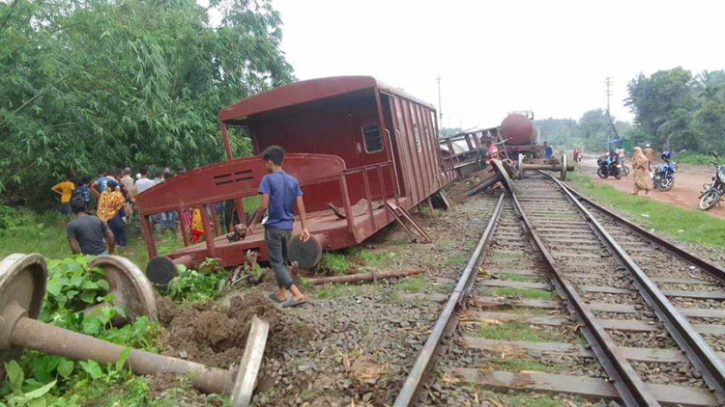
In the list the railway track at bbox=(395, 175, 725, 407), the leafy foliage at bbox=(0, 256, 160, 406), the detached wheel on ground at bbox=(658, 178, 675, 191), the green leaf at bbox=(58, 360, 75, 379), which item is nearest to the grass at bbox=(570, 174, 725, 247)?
the railway track at bbox=(395, 175, 725, 407)

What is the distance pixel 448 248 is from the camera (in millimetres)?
7656

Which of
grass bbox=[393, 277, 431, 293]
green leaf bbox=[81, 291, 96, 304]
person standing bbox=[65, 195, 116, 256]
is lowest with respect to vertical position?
grass bbox=[393, 277, 431, 293]

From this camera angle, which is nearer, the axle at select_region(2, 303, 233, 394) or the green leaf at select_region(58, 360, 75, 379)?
the axle at select_region(2, 303, 233, 394)

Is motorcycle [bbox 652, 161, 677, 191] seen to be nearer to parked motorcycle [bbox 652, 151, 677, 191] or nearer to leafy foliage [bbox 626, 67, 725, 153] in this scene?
parked motorcycle [bbox 652, 151, 677, 191]

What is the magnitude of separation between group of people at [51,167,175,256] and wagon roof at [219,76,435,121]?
2.16 metres

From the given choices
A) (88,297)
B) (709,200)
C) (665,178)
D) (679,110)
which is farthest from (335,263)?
(679,110)

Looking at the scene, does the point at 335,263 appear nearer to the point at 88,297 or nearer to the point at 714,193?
the point at 88,297

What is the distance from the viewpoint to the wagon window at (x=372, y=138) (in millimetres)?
8500

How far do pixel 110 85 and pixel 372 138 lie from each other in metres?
5.35

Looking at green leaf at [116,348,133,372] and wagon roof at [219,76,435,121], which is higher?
wagon roof at [219,76,435,121]

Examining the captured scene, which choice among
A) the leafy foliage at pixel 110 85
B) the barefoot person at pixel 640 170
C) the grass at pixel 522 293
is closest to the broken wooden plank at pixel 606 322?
the grass at pixel 522 293

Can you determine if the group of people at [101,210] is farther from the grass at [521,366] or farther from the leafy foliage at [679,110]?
the leafy foliage at [679,110]

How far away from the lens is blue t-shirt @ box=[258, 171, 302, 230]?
4660 mm

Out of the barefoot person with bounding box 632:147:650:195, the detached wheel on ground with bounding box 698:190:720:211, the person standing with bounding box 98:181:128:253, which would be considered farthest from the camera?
the barefoot person with bounding box 632:147:650:195
